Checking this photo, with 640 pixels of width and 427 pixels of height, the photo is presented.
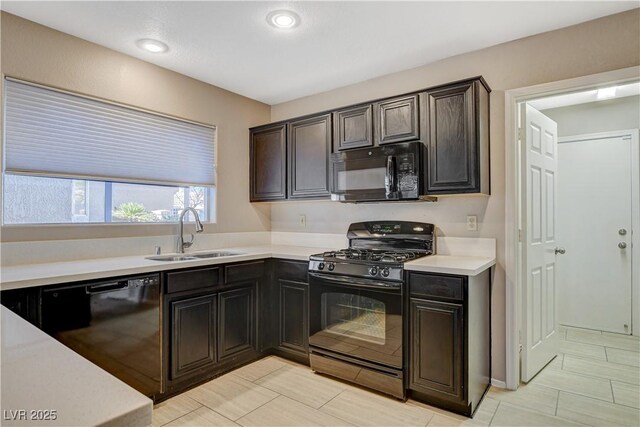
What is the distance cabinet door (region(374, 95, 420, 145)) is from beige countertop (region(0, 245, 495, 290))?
3.12 feet

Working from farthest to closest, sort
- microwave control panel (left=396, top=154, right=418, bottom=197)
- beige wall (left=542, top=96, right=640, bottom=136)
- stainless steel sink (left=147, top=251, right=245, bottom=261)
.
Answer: beige wall (left=542, top=96, right=640, bottom=136) → stainless steel sink (left=147, top=251, right=245, bottom=261) → microwave control panel (left=396, top=154, right=418, bottom=197)

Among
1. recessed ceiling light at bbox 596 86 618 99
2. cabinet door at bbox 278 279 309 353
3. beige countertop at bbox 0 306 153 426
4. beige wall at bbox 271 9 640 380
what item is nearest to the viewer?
beige countertop at bbox 0 306 153 426

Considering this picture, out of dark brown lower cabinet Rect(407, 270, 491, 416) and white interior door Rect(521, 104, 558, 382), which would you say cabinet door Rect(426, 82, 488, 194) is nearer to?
white interior door Rect(521, 104, 558, 382)

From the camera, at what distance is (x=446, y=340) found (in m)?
2.17

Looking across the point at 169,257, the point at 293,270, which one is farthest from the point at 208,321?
the point at 293,270

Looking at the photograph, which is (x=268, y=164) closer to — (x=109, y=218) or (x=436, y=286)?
(x=109, y=218)

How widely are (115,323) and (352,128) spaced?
2.21m

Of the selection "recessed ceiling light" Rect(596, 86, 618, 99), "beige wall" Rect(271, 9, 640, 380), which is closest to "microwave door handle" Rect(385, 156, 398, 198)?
"beige wall" Rect(271, 9, 640, 380)

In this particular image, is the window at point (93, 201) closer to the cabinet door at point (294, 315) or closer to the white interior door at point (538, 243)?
the cabinet door at point (294, 315)

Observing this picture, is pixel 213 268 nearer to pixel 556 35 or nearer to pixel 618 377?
pixel 556 35

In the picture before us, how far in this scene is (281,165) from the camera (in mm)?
3490

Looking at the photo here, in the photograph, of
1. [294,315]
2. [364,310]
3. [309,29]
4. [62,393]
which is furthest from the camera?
[294,315]

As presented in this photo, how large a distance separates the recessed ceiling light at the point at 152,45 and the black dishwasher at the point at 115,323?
1648 millimetres

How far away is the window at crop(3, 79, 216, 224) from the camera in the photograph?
7.53 ft
